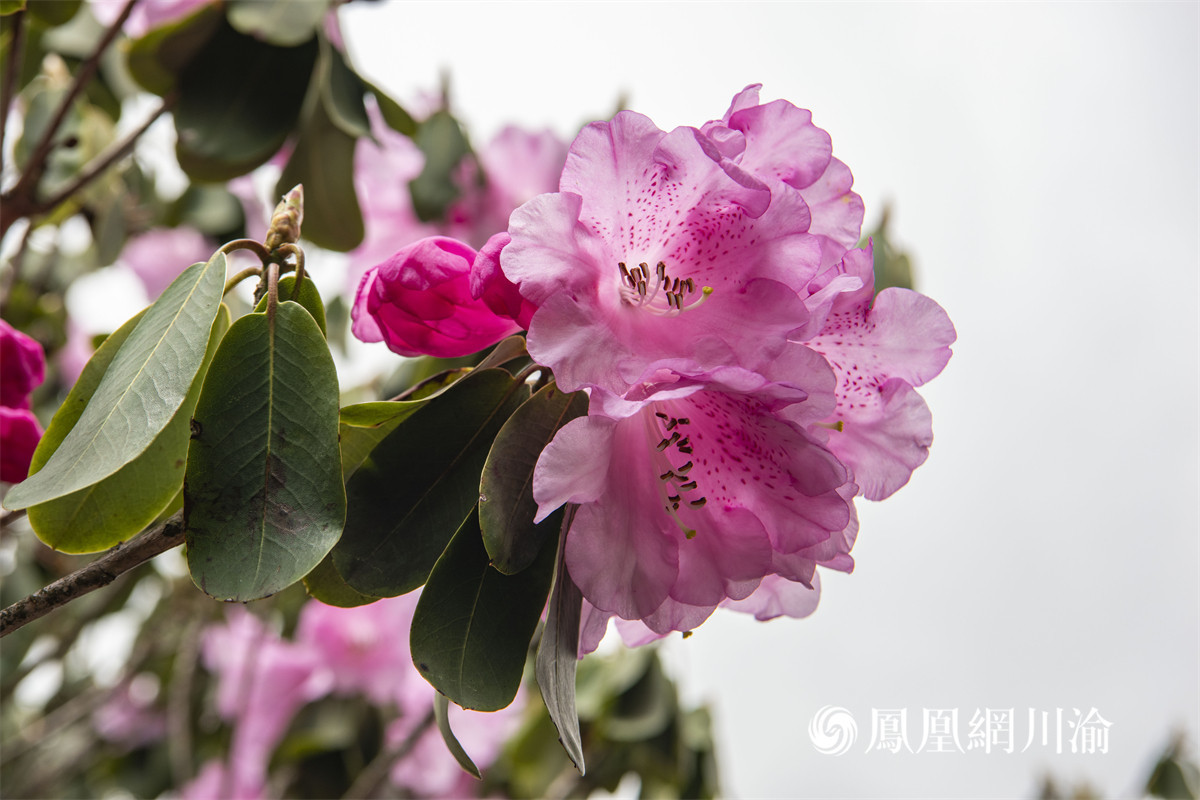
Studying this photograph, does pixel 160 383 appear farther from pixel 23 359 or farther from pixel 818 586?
pixel 818 586

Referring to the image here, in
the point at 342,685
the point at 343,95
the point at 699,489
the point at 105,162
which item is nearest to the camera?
the point at 699,489

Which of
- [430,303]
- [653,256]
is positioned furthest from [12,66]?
[653,256]

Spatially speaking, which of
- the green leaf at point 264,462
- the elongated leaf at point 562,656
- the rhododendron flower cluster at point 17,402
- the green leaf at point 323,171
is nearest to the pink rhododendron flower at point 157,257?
the green leaf at point 323,171

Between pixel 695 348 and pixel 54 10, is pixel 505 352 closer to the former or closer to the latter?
pixel 695 348

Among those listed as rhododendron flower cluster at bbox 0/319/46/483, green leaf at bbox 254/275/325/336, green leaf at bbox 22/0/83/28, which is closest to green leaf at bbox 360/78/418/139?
green leaf at bbox 22/0/83/28

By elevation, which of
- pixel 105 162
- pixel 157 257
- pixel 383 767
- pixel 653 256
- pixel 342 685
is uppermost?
pixel 653 256

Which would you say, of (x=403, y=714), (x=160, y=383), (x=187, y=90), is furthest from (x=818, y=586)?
(x=403, y=714)

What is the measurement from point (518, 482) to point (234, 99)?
916 millimetres

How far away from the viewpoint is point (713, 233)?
62 cm

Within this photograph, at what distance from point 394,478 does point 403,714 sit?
5.62 ft

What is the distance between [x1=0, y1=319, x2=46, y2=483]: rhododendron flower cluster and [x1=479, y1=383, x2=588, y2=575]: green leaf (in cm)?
43

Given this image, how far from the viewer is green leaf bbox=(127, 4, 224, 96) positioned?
1.23 meters

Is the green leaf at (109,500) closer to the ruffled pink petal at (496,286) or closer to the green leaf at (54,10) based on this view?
the ruffled pink petal at (496,286)

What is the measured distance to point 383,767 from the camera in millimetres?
1611
